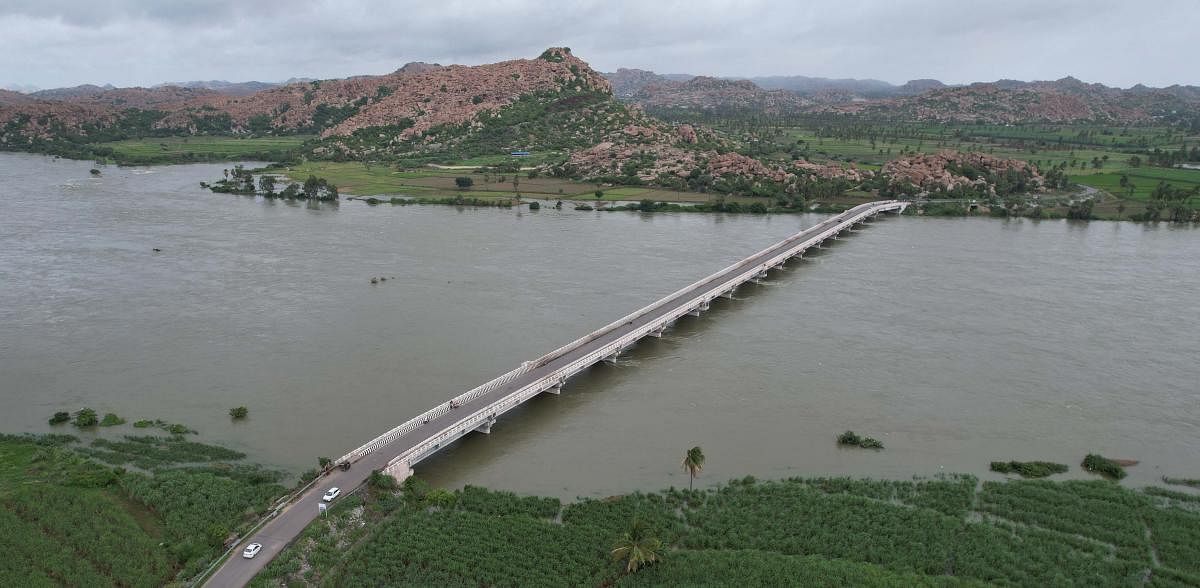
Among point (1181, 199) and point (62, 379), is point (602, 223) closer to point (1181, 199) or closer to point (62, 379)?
point (62, 379)

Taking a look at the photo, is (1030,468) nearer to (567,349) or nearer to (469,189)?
(567,349)

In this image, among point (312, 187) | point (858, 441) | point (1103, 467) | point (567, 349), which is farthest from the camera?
point (312, 187)

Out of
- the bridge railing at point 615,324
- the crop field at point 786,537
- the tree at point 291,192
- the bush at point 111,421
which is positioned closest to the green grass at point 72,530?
the bush at point 111,421

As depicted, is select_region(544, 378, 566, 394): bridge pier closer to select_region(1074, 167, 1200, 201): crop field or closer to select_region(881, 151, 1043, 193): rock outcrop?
select_region(881, 151, 1043, 193): rock outcrop

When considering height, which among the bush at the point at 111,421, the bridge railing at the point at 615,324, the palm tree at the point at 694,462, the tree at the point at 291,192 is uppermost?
the tree at the point at 291,192

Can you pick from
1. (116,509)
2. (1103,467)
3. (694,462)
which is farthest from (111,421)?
(1103,467)

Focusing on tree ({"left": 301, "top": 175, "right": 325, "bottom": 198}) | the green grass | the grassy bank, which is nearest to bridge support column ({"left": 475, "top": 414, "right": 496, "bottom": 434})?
the green grass

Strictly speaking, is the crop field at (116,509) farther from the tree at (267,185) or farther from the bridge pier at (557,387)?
the tree at (267,185)

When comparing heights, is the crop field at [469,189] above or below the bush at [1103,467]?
above
